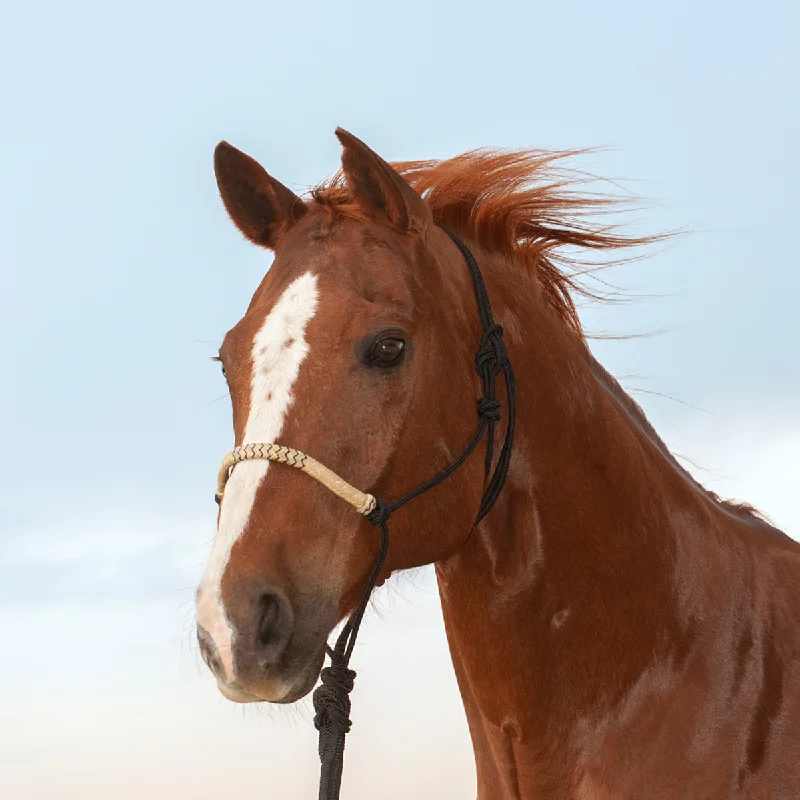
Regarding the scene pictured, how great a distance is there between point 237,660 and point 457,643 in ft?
3.89

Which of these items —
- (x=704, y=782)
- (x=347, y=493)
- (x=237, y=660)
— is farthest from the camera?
(x=704, y=782)

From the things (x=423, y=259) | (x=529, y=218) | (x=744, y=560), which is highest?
(x=529, y=218)

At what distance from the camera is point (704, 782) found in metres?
3.34

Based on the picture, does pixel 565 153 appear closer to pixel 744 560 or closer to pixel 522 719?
pixel 744 560

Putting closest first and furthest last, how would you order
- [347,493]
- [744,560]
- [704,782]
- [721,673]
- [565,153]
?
[347,493] → [704,782] → [721,673] → [744,560] → [565,153]

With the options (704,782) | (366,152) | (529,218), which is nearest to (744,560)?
(704,782)

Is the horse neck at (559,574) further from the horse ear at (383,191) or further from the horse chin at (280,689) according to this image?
the horse chin at (280,689)

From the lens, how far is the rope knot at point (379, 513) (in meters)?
3.12

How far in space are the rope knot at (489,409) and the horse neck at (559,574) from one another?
0.60 ft

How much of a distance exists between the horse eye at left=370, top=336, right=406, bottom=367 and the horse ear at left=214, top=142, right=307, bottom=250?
0.92 metres

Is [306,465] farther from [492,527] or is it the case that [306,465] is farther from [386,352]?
[492,527]

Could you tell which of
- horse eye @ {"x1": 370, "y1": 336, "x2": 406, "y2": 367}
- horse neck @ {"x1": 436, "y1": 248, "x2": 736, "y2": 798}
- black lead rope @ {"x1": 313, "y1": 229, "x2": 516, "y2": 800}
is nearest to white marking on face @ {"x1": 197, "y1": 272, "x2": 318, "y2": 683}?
horse eye @ {"x1": 370, "y1": 336, "x2": 406, "y2": 367}

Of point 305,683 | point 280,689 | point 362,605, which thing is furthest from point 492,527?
point 280,689

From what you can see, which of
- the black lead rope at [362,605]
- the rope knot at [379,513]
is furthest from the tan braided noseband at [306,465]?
the black lead rope at [362,605]
